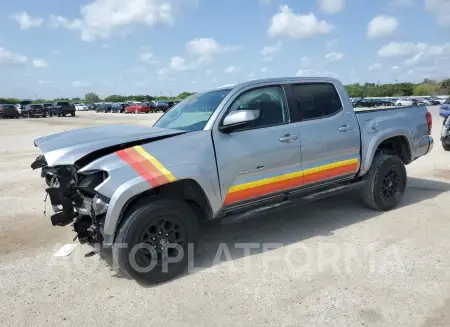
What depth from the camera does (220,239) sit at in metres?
4.77

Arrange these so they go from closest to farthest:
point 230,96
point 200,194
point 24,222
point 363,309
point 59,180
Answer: point 363,309 < point 59,180 < point 200,194 < point 230,96 < point 24,222

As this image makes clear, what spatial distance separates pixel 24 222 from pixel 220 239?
2.87 metres

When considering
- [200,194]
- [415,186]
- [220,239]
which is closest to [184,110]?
[200,194]

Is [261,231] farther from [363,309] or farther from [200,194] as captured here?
[363,309]

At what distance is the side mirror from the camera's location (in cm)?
396

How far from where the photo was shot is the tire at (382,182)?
5395 millimetres

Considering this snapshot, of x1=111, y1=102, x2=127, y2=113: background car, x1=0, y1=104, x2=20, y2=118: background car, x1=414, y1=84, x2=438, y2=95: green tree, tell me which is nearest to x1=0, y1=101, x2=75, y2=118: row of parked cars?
x1=0, y1=104, x2=20, y2=118: background car

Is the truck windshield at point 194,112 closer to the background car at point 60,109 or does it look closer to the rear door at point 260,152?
the rear door at point 260,152

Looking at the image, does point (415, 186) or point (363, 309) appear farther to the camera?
point (415, 186)

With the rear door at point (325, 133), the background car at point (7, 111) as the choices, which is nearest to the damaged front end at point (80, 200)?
the rear door at point (325, 133)

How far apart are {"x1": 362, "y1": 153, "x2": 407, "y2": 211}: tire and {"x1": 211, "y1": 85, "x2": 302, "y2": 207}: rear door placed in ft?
4.54

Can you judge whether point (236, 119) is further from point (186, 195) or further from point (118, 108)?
point (118, 108)

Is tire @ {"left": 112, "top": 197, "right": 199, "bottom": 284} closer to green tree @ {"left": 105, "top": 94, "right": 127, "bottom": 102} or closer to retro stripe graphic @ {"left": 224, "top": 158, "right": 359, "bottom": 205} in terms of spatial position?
retro stripe graphic @ {"left": 224, "top": 158, "right": 359, "bottom": 205}

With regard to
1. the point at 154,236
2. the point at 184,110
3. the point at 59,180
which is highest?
the point at 184,110
